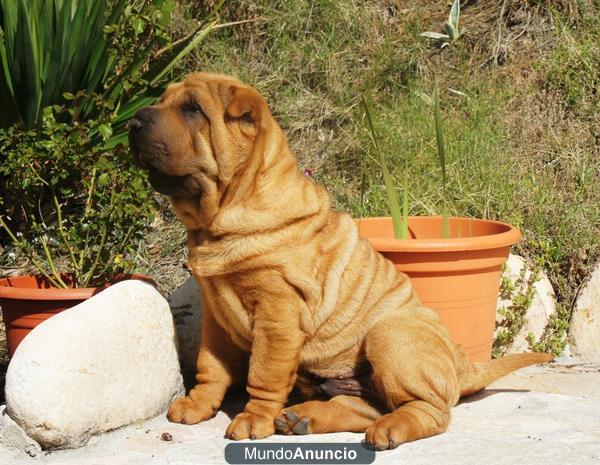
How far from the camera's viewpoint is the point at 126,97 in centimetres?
532

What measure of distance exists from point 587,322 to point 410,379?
2124mm

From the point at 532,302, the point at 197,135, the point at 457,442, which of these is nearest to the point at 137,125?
the point at 197,135

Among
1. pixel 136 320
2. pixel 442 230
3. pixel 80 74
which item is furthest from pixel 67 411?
pixel 80 74

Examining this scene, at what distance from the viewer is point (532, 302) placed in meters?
5.00

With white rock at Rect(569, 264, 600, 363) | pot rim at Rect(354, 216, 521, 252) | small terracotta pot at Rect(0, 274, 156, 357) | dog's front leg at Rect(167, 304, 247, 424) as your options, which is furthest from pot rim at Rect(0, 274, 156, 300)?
white rock at Rect(569, 264, 600, 363)

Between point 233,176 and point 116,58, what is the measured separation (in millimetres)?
2440

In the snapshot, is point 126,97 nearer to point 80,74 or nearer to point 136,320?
point 80,74

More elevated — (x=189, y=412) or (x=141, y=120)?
(x=141, y=120)

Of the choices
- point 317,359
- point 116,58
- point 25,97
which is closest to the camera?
point 317,359

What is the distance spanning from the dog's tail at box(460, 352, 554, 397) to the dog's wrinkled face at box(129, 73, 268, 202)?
141 centimetres

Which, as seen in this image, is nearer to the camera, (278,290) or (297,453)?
(297,453)

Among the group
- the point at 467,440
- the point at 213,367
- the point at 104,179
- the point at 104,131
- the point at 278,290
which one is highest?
the point at 104,131

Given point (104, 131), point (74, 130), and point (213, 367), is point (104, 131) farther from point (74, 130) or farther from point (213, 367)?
point (213, 367)

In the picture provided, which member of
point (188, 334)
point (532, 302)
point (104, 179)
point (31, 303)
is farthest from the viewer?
point (532, 302)
